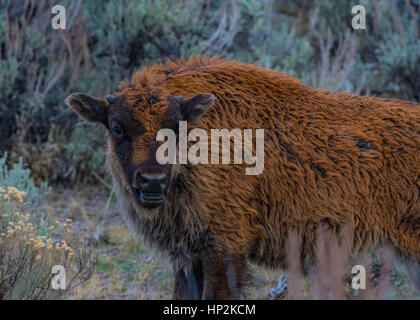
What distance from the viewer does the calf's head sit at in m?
4.72

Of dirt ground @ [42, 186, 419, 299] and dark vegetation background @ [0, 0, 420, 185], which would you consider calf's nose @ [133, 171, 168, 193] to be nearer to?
dirt ground @ [42, 186, 419, 299]

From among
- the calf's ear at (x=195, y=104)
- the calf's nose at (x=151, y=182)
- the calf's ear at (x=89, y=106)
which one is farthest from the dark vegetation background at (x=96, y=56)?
the calf's nose at (x=151, y=182)

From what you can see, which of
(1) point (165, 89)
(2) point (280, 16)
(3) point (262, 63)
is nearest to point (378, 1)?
(2) point (280, 16)

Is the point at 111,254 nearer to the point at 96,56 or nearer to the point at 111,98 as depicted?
the point at 111,98

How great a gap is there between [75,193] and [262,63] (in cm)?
337

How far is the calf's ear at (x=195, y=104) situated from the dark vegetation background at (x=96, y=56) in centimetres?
395

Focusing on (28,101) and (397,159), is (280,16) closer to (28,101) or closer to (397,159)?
(28,101)

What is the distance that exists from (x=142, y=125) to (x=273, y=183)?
1.26 meters

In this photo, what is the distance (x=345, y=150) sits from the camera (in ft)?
18.0

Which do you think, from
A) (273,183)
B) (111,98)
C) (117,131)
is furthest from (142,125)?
(273,183)

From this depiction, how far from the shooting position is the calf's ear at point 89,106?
17.0ft

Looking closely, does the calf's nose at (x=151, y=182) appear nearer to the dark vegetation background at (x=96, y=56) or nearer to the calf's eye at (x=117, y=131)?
the calf's eye at (x=117, y=131)

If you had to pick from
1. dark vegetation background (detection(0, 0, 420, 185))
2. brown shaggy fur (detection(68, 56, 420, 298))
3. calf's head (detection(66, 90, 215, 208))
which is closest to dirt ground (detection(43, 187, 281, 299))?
dark vegetation background (detection(0, 0, 420, 185))
